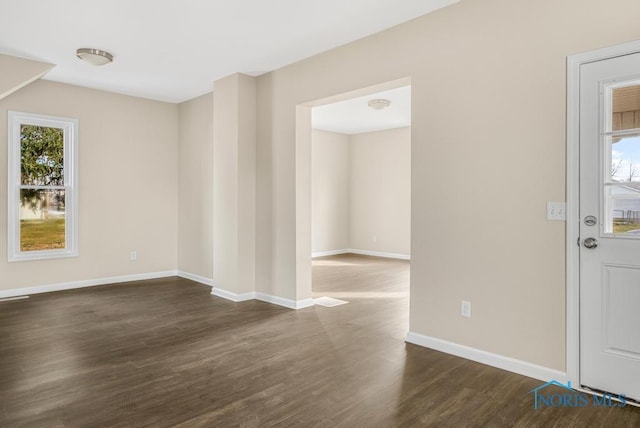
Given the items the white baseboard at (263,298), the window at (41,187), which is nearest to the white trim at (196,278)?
the white baseboard at (263,298)

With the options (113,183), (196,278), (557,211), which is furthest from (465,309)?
(113,183)

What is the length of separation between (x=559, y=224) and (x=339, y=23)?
234cm

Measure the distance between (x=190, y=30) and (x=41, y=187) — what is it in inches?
126

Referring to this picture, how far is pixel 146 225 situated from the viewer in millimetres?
6176

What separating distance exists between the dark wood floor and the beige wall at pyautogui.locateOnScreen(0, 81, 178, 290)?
117 centimetres

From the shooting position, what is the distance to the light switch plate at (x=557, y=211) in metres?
2.58

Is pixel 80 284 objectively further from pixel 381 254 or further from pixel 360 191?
pixel 360 191

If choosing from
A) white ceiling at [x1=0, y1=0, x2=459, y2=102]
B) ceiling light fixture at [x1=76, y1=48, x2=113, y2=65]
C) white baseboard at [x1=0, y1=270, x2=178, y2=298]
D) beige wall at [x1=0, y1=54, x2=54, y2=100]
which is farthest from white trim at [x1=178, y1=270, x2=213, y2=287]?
beige wall at [x1=0, y1=54, x2=54, y2=100]

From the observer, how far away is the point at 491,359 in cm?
292

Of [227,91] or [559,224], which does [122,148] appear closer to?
[227,91]

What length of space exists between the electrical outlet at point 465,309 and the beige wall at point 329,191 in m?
5.76

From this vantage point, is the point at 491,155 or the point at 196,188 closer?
the point at 491,155

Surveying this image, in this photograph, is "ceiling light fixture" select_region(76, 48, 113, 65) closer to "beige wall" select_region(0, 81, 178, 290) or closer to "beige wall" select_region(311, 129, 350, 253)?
"beige wall" select_region(0, 81, 178, 290)

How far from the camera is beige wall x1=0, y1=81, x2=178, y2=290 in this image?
16.9 feet
